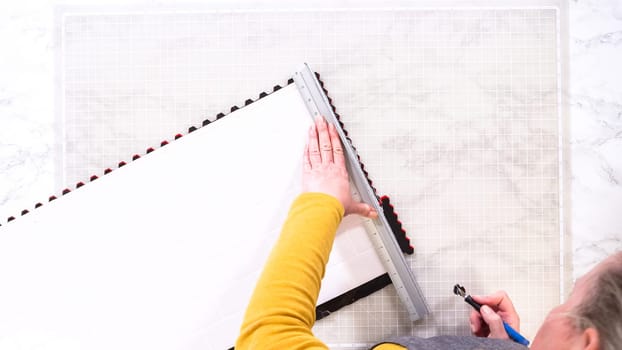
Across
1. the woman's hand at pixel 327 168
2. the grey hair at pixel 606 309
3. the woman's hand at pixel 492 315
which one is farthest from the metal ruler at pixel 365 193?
the grey hair at pixel 606 309

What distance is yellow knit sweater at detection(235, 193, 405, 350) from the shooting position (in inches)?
25.1

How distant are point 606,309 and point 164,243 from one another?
0.66m

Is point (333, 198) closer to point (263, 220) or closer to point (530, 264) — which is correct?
point (263, 220)

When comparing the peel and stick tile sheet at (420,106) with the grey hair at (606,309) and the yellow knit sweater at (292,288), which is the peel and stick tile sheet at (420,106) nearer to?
the yellow knit sweater at (292,288)

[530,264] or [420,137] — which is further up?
Answer: [420,137]

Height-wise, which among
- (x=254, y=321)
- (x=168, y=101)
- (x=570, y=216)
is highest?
(x=168, y=101)

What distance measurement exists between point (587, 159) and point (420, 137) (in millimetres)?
333

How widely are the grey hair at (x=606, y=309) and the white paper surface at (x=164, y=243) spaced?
1.34 ft

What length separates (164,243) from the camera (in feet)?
2.84

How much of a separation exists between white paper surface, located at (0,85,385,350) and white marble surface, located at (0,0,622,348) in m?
0.15

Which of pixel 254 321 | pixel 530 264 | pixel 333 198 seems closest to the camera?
pixel 254 321

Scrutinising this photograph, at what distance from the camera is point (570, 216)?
989mm

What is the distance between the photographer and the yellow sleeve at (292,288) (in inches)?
25.1

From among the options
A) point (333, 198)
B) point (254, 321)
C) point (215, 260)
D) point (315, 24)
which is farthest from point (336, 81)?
point (254, 321)
